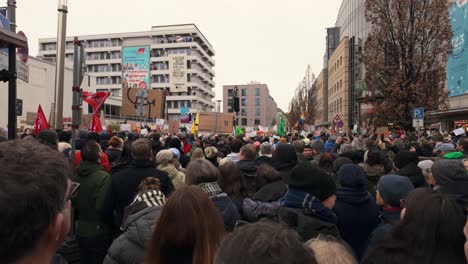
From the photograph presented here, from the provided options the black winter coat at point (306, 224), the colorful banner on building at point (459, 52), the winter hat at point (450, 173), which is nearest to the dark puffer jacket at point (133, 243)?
the black winter coat at point (306, 224)

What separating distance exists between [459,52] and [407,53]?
16440 millimetres

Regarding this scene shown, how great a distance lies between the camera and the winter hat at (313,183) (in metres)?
3.61

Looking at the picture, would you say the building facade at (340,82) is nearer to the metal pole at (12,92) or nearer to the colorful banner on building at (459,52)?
the colorful banner on building at (459,52)

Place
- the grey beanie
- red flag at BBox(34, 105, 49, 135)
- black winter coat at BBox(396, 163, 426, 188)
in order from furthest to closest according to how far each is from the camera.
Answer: red flag at BBox(34, 105, 49, 135), the grey beanie, black winter coat at BBox(396, 163, 426, 188)

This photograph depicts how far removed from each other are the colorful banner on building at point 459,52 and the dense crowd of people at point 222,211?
30.4 metres

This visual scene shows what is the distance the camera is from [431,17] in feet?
65.1

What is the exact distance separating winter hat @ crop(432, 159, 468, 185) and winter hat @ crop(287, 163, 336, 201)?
1.52m

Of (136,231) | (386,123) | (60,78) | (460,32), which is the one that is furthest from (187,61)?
(136,231)

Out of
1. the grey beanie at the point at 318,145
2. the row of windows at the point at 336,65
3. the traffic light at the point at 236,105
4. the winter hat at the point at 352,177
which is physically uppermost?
the row of windows at the point at 336,65

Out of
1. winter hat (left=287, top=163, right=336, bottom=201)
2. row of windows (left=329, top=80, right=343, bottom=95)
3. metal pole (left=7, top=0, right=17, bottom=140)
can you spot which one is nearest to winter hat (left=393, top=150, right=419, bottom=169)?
winter hat (left=287, top=163, right=336, bottom=201)

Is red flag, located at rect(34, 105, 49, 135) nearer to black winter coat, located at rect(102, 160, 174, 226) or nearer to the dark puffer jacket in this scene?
black winter coat, located at rect(102, 160, 174, 226)

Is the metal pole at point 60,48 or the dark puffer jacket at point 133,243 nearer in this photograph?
the dark puffer jacket at point 133,243

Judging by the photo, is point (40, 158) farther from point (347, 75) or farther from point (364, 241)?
point (347, 75)

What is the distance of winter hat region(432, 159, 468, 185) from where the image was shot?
14.3 feet
